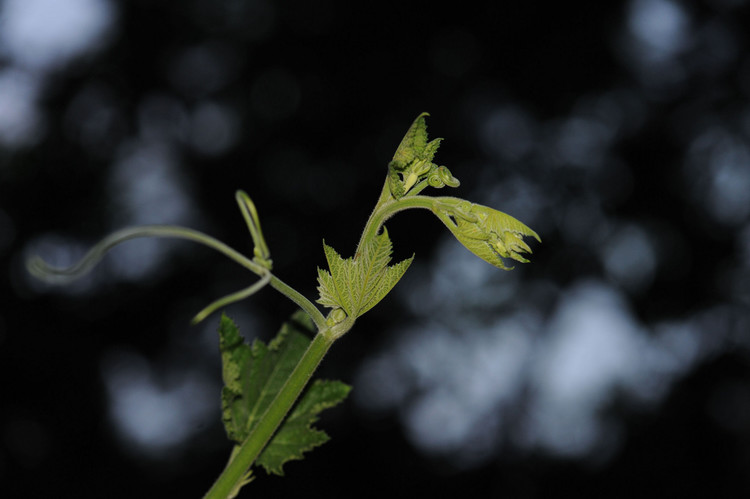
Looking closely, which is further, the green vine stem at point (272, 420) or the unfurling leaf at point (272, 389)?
the unfurling leaf at point (272, 389)

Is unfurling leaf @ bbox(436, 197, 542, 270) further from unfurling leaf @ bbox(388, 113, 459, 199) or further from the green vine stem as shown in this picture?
the green vine stem

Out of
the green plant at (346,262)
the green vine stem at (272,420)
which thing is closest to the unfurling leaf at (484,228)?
the green plant at (346,262)

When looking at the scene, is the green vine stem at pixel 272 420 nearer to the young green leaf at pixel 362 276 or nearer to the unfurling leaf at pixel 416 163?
the young green leaf at pixel 362 276

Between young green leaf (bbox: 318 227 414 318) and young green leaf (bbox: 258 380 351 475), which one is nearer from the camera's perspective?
young green leaf (bbox: 318 227 414 318)

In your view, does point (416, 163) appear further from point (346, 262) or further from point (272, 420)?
point (272, 420)

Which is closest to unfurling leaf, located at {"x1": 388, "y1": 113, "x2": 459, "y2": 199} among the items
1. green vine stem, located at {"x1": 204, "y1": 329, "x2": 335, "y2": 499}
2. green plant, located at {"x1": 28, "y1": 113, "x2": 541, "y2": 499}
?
green plant, located at {"x1": 28, "y1": 113, "x2": 541, "y2": 499}
